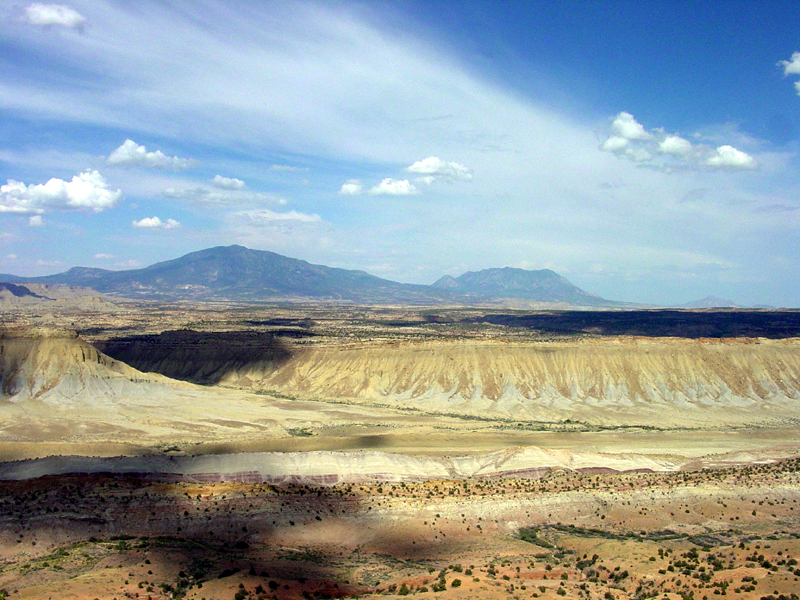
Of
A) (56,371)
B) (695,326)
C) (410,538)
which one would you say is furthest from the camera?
(695,326)

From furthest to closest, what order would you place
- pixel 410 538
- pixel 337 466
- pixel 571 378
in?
pixel 571 378 < pixel 337 466 < pixel 410 538

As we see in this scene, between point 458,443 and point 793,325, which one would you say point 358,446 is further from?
point 793,325

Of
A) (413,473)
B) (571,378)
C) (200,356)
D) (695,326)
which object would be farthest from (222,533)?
(695,326)

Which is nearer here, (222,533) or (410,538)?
(222,533)

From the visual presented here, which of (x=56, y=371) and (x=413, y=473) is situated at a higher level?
(x=56, y=371)

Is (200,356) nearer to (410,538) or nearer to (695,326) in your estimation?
(410,538)

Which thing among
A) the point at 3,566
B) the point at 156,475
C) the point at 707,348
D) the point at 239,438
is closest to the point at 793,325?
the point at 707,348

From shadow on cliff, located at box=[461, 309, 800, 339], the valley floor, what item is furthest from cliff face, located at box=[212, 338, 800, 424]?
shadow on cliff, located at box=[461, 309, 800, 339]

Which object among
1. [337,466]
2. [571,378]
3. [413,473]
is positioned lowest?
[413,473]
